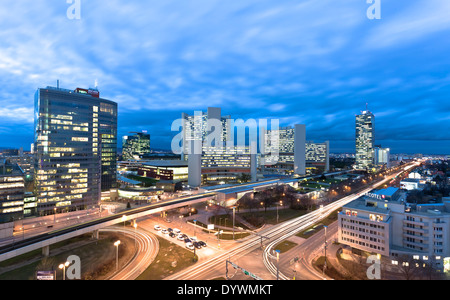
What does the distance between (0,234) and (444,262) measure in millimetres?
56729

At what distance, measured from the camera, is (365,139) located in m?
148

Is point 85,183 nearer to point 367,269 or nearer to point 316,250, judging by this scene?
point 316,250

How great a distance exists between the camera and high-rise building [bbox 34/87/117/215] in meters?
40.8

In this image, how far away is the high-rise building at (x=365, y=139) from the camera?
477 ft

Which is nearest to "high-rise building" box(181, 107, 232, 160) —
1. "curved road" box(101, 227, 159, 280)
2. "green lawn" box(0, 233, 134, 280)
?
"curved road" box(101, 227, 159, 280)

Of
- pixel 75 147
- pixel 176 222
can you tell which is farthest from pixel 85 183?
pixel 176 222

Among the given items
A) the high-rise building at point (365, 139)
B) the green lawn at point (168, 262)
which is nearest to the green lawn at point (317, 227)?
the green lawn at point (168, 262)

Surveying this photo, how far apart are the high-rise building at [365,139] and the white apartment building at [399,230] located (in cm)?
13155

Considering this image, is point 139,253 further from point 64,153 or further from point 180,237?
point 64,153

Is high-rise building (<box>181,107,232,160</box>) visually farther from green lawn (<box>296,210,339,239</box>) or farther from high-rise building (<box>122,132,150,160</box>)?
high-rise building (<box>122,132,150,160</box>)

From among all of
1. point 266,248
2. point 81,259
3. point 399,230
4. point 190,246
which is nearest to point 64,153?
point 81,259

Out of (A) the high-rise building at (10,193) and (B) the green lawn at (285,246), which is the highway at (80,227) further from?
(B) the green lawn at (285,246)

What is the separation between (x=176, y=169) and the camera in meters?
78.8

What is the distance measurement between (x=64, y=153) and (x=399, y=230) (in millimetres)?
57082
